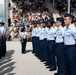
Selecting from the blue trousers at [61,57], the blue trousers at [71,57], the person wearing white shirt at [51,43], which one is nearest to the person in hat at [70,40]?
the blue trousers at [71,57]

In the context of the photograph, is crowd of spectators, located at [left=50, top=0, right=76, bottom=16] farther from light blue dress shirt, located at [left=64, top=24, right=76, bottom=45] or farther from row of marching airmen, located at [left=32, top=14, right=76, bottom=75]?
light blue dress shirt, located at [left=64, top=24, right=76, bottom=45]

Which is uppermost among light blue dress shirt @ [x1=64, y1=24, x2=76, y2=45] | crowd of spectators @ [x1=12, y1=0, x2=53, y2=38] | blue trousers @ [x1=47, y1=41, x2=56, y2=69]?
crowd of spectators @ [x1=12, y1=0, x2=53, y2=38]

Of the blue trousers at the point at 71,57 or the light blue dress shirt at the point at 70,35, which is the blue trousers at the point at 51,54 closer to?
the blue trousers at the point at 71,57

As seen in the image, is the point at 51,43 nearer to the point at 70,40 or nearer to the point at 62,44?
the point at 62,44

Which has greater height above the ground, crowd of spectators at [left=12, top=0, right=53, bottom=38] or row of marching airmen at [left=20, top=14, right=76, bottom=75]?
crowd of spectators at [left=12, top=0, right=53, bottom=38]

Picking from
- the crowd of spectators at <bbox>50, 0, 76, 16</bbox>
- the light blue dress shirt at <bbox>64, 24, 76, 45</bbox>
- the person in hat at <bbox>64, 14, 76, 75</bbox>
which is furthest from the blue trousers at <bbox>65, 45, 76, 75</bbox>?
the crowd of spectators at <bbox>50, 0, 76, 16</bbox>

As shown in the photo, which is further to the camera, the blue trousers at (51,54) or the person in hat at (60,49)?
the blue trousers at (51,54)

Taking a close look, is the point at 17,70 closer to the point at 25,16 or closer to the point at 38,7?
the point at 25,16

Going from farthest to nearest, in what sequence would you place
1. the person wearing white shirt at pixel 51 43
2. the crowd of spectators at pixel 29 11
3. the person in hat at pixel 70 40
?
the crowd of spectators at pixel 29 11 → the person wearing white shirt at pixel 51 43 → the person in hat at pixel 70 40

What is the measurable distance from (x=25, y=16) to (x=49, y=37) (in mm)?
17123

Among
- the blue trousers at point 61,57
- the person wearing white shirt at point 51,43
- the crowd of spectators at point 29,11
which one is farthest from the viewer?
the crowd of spectators at point 29,11

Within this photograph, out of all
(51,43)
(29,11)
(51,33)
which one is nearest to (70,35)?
(51,33)

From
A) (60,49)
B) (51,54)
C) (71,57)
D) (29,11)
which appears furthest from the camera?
(29,11)

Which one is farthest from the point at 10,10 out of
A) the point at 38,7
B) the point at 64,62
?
the point at 64,62
